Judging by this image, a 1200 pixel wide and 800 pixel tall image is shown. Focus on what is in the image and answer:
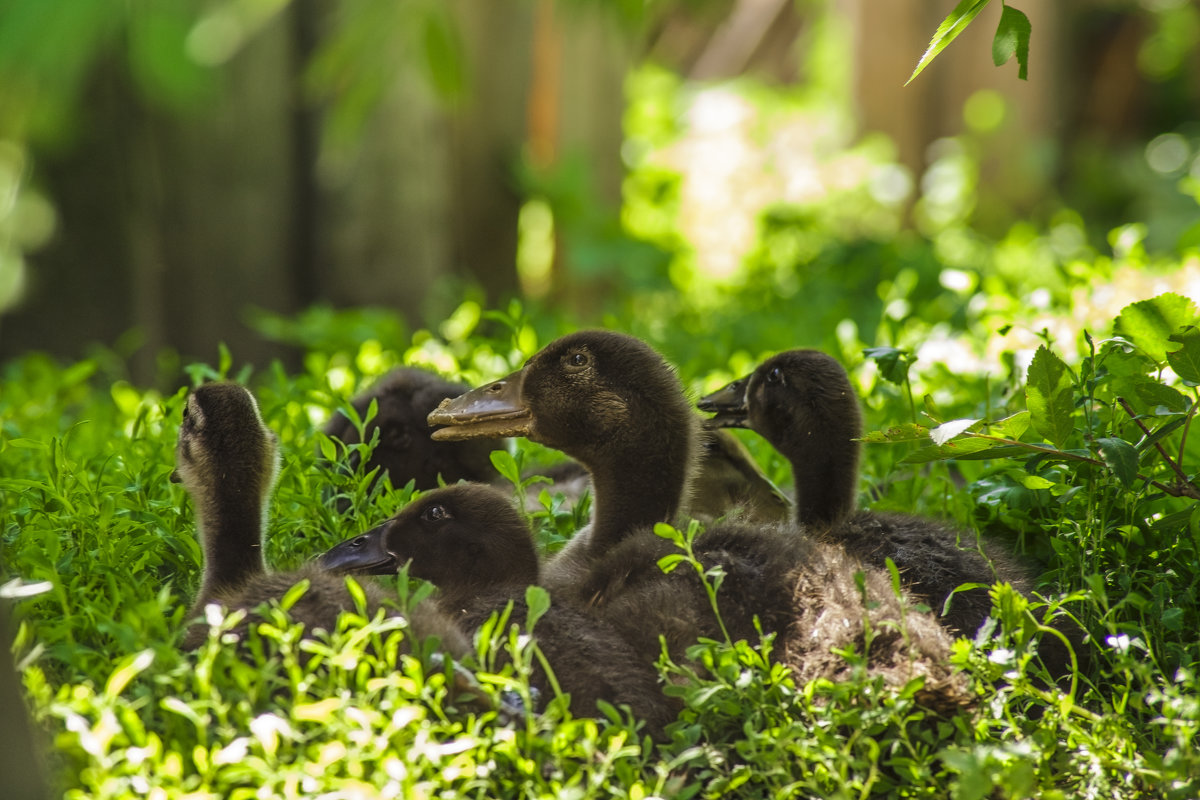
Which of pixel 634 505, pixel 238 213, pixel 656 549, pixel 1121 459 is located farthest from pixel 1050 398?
pixel 238 213

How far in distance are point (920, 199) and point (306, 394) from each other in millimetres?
9925

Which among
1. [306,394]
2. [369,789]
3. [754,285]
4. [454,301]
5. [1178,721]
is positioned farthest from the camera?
[754,285]

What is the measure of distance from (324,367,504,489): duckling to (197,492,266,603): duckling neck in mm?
1194

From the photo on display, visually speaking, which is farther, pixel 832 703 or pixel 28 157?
pixel 28 157

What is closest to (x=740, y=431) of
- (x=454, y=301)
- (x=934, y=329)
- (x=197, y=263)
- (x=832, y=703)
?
(x=934, y=329)

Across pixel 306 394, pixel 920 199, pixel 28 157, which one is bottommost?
pixel 920 199

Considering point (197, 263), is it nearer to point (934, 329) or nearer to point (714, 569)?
point (934, 329)

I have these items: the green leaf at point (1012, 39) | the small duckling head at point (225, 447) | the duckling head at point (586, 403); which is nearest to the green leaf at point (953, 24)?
the green leaf at point (1012, 39)

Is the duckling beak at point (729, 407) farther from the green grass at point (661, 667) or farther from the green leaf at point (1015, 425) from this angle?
the green leaf at point (1015, 425)

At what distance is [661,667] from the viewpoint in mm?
2814

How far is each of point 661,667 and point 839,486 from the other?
1400 mm

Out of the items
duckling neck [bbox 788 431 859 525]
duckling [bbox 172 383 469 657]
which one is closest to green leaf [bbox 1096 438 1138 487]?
duckling neck [bbox 788 431 859 525]

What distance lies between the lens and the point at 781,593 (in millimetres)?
3168

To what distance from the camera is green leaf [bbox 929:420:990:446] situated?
3.03 m
